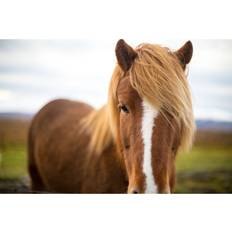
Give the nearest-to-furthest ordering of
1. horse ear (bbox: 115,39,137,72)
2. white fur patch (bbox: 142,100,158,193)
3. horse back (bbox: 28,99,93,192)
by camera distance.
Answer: white fur patch (bbox: 142,100,158,193)
horse ear (bbox: 115,39,137,72)
horse back (bbox: 28,99,93,192)

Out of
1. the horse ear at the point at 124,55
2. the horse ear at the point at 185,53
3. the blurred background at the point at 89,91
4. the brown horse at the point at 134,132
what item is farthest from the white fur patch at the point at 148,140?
the blurred background at the point at 89,91

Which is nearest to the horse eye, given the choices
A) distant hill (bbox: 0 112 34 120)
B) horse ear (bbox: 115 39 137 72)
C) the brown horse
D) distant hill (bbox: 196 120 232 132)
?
the brown horse

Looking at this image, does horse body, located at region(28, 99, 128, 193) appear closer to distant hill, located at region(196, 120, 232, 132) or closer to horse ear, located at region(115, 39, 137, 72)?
horse ear, located at region(115, 39, 137, 72)

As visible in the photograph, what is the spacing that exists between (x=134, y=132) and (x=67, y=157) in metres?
0.57

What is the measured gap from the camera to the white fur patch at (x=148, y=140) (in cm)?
180

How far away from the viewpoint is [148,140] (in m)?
1.83

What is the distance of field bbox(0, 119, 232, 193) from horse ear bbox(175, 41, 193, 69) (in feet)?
1.44

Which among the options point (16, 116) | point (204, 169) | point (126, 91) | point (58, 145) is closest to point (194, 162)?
point (204, 169)

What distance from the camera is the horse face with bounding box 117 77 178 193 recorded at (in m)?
1.81

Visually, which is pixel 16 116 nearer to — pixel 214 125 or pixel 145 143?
pixel 145 143

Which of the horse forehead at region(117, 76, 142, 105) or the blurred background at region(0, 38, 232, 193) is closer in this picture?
the horse forehead at region(117, 76, 142, 105)

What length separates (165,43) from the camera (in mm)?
2221

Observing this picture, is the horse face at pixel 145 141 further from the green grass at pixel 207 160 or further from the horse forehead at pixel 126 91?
the green grass at pixel 207 160
